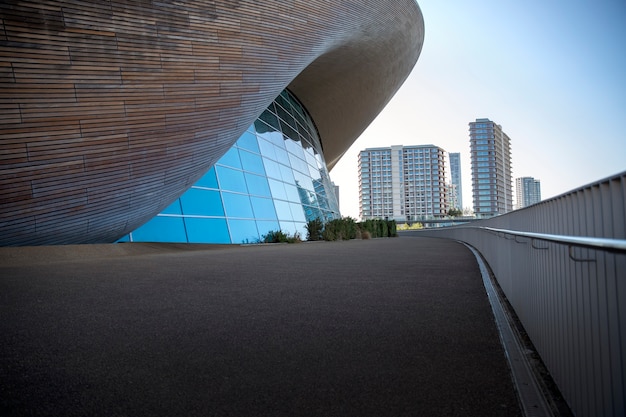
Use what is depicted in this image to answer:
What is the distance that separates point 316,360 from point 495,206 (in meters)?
132

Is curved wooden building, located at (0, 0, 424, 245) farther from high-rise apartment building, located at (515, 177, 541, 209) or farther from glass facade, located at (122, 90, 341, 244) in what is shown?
high-rise apartment building, located at (515, 177, 541, 209)

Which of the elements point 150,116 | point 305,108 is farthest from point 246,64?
point 305,108

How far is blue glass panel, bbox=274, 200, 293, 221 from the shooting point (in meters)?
24.2

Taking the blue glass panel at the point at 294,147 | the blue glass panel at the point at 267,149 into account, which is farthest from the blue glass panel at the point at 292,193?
the blue glass panel at the point at 294,147

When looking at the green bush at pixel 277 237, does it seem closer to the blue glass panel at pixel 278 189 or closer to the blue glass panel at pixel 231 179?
the blue glass panel at pixel 278 189

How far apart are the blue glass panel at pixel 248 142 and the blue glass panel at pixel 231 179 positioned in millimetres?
1816

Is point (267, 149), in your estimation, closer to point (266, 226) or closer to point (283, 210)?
point (283, 210)

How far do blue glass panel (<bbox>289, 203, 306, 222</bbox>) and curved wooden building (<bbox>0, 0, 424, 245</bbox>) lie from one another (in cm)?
1003

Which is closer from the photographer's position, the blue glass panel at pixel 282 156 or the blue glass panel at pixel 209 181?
the blue glass panel at pixel 209 181

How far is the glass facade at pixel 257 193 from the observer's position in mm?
18594

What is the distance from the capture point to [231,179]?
70.5 feet

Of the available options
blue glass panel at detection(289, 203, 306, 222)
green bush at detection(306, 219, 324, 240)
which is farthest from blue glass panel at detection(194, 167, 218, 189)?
green bush at detection(306, 219, 324, 240)

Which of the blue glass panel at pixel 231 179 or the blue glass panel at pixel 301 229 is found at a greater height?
the blue glass panel at pixel 231 179

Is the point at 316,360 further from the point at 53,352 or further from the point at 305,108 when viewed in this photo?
the point at 305,108
